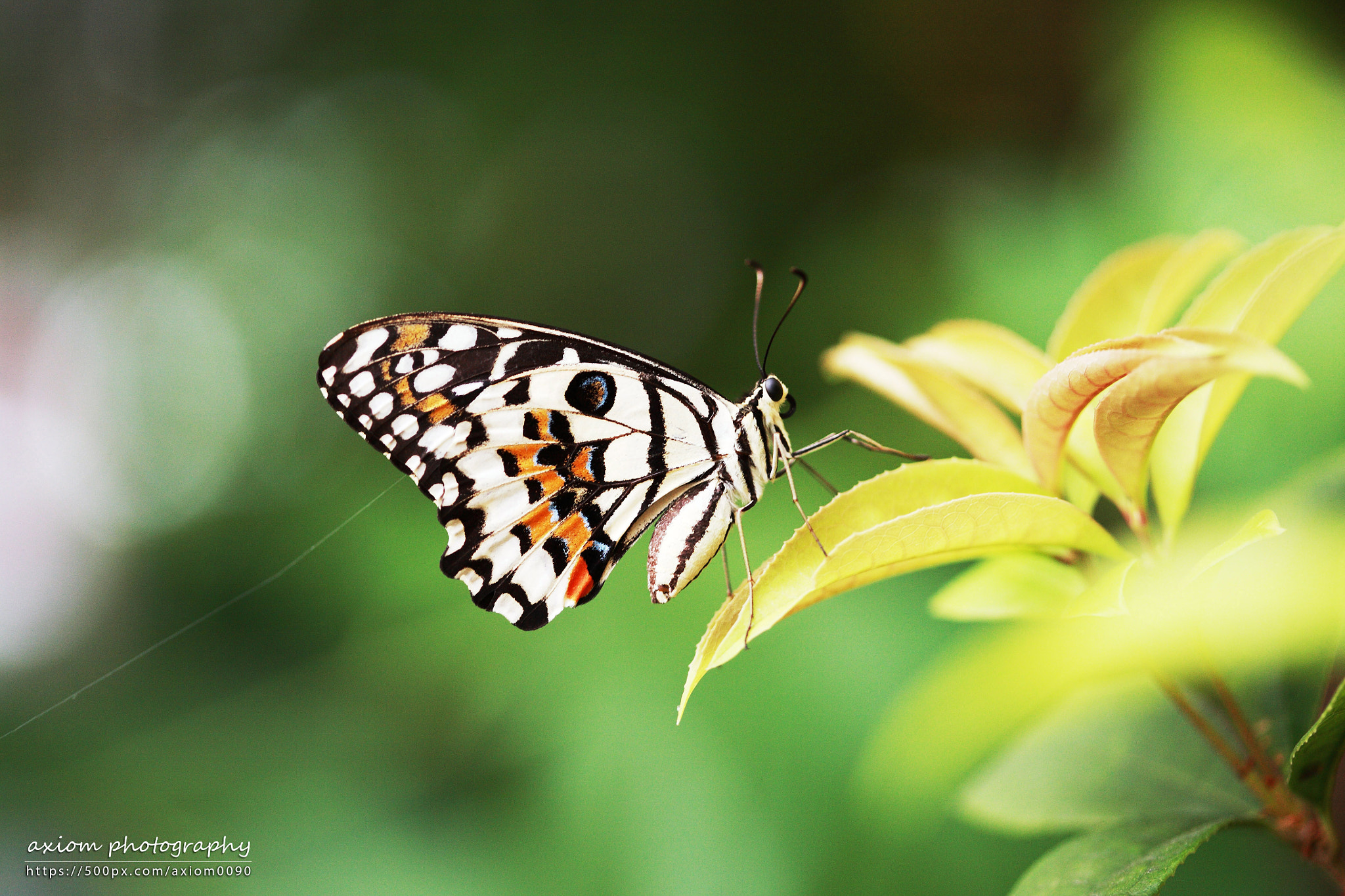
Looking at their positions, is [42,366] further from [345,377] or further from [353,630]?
[345,377]

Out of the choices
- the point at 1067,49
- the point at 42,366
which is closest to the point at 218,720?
the point at 42,366

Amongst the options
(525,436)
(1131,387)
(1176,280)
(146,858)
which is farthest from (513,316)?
(1131,387)

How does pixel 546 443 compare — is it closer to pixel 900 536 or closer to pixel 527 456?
pixel 527 456

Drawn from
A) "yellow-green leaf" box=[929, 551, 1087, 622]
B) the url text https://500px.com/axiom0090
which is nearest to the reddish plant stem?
"yellow-green leaf" box=[929, 551, 1087, 622]

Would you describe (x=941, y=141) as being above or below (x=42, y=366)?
above

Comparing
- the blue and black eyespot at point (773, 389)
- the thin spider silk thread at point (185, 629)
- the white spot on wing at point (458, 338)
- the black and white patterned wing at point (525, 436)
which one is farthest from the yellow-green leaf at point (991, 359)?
the thin spider silk thread at point (185, 629)

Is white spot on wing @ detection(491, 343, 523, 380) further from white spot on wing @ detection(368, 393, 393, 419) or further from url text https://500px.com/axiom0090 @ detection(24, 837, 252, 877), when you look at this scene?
url text https://500px.com/axiom0090 @ detection(24, 837, 252, 877)
